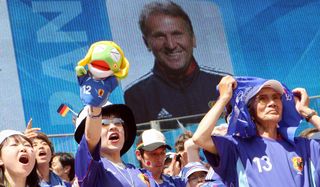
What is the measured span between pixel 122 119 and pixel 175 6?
12687 mm

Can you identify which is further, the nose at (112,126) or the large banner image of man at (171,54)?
the large banner image of man at (171,54)

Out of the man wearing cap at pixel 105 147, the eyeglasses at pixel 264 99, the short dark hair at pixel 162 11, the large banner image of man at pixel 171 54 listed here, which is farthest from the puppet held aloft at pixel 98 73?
the short dark hair at pixel 162 11

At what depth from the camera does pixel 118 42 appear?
50.3 feet

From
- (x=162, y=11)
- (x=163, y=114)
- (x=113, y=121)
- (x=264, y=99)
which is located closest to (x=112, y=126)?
(x=113, y=121)

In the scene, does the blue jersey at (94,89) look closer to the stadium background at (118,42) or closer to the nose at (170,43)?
the stadium background at (118,42)

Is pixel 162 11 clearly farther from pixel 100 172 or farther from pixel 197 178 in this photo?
pixel 100 172

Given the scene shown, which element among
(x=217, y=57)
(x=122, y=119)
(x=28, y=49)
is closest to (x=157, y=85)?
(x=217, y=57)

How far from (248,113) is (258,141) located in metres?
0.16

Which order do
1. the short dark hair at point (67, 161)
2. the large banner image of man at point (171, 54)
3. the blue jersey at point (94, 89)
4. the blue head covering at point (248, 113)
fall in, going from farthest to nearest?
the large banner image of man at point (171, 54) < the short dark hair at point (67, 161) < the blue head covering at point (248, 113) < the blue jersey at point (94, 89)

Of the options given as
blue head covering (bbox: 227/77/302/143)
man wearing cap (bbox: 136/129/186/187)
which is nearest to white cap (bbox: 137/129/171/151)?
man wearing cap (bbox: 136/129/186/187)

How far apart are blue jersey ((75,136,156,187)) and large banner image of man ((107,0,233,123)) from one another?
10.9 m

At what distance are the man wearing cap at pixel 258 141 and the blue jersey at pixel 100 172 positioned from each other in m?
0.40

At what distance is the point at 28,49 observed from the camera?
1427cm

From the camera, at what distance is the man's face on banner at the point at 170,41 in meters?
15.5
